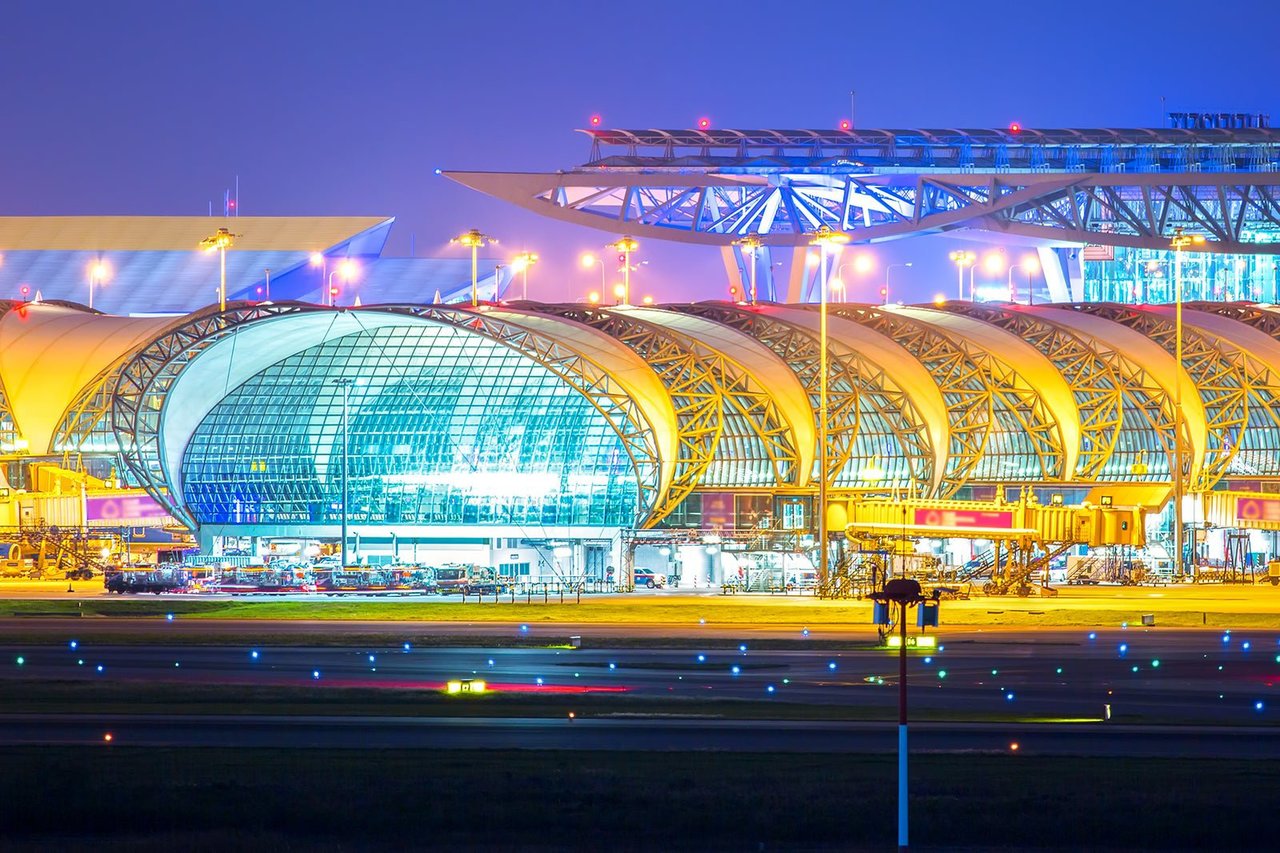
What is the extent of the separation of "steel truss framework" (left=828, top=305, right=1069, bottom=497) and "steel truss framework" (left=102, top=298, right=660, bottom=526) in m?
15.4

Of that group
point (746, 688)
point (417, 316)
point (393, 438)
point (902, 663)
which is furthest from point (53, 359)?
point (902, 663)

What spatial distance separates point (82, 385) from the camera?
289 feet

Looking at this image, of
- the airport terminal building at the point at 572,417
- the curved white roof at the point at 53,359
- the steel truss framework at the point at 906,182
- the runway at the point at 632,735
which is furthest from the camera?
the steel truss framework at the point at 906,182

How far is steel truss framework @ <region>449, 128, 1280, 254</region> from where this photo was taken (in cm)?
10681

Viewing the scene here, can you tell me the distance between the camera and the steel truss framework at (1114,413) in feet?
299

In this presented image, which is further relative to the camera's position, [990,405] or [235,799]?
[990,405]

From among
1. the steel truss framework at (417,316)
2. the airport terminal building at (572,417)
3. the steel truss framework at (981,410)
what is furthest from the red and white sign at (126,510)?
the steel truss framework at (981,410)

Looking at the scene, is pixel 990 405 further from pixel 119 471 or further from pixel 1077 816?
pixel 1077 816

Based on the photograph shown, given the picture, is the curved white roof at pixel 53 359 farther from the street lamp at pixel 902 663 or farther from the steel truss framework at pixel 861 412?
the street lamp at pixel 902 663

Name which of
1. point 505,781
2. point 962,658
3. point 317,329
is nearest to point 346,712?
point 505,781

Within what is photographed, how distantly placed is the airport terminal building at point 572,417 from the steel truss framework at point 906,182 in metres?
14.2

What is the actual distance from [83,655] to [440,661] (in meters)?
9.38

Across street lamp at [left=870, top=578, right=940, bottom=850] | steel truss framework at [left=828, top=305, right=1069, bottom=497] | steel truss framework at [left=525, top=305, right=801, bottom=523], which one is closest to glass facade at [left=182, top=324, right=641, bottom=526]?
steel truss framework at [left=525, top=305, right=801, bottom=523]

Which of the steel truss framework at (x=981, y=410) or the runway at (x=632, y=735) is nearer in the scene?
the runway at (x=632, y=735)
